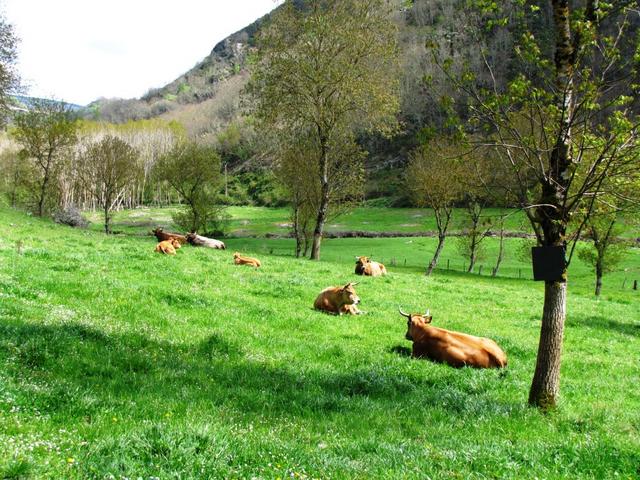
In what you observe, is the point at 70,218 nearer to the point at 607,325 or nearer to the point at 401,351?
the point at 401,351

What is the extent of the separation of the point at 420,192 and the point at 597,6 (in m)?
39.3

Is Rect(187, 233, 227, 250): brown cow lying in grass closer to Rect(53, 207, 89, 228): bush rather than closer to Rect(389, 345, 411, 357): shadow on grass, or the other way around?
Rect(389, 345, 411, 357): shadow on grass

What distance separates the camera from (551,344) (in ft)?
30.1

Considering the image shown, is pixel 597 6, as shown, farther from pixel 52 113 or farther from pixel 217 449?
pixel 52 113

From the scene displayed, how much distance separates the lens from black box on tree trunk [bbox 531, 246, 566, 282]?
866 cm

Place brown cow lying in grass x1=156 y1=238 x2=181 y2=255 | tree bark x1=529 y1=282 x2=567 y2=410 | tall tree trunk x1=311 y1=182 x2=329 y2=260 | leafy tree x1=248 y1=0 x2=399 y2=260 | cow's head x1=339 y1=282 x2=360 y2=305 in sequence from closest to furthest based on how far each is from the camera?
tree bark x1=529 y1=282 x2=567 y2=410 → cow's head x1=339 y1=282 x2=360 y2=305 → brown cow lying in grass x1=156 y1=238 x2=181 y2=255 → leafy tree x1=248 y1=0 x2=399 y2=260 → tall tree trunk x1=311 y1=182 x2=329 y2=260

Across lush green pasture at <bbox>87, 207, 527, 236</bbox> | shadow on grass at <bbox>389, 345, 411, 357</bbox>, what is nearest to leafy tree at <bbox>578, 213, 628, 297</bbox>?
lush green pasture at <bbox>87, 207, 527, 236</bbox>

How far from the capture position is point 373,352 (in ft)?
41.5

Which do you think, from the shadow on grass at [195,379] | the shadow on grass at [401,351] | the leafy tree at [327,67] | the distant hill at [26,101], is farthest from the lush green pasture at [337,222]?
the shadow on grass at [195,379]

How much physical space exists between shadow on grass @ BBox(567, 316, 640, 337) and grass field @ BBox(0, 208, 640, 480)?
241cm

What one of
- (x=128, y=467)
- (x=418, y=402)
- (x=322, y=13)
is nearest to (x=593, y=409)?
(x=418, y=402)

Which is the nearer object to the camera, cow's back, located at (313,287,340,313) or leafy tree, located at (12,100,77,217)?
cow's back, located at (313,287,340,313)

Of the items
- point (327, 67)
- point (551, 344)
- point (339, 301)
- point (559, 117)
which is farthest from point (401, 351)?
point (327, 67)

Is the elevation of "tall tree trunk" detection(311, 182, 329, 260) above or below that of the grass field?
above
